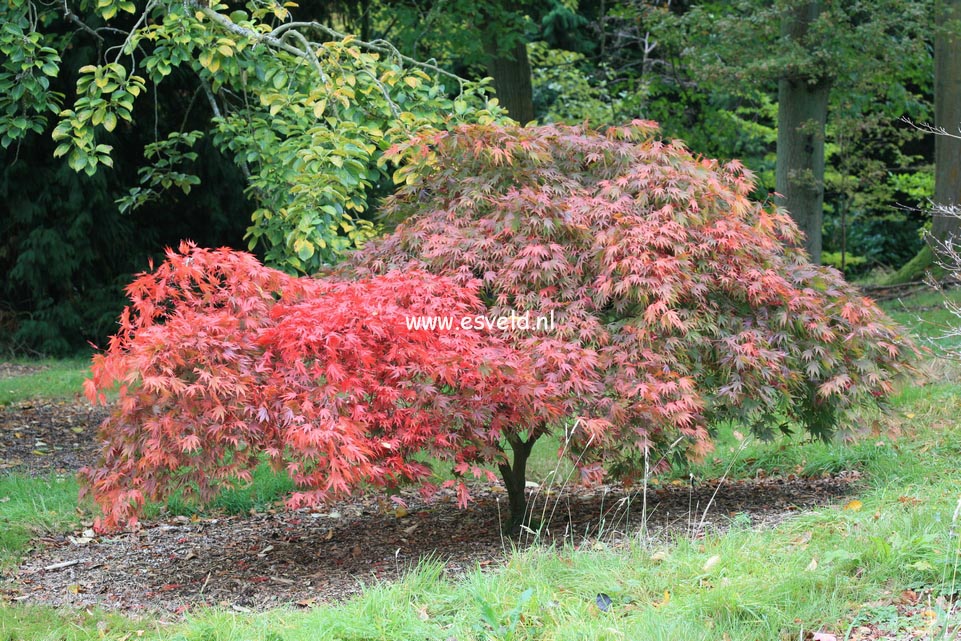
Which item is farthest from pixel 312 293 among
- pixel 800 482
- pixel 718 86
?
pixel 718 86

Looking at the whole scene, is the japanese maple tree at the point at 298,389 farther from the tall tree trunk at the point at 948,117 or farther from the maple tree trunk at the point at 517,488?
the tall tree trunk at the point at 948,117

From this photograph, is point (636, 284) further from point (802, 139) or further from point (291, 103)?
point (802, 139)

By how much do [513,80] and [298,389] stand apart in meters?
7.65

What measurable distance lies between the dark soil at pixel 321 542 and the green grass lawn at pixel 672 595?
36 centimetres

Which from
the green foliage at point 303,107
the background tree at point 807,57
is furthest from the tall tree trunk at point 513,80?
the green foliage at point 303,107

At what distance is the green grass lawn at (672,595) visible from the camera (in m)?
3.28

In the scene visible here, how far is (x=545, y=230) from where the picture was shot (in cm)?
491

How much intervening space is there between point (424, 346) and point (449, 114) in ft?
8.76

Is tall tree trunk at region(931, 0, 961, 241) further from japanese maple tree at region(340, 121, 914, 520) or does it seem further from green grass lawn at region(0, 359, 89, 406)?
green grass lawn at region(0, 359, 89, 406)

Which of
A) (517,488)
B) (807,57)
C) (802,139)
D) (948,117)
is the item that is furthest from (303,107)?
(948,117)

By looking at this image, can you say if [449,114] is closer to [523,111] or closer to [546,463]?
[546,463]

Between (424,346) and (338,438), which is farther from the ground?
(424,346)

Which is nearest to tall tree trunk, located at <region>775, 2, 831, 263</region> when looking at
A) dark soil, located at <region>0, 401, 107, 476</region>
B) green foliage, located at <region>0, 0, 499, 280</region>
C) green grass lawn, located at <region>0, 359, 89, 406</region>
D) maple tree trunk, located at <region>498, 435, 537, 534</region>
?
green foliage, located at <region>0, 0, 499, 280</region>

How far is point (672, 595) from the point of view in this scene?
3598 millimetres
